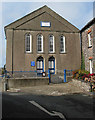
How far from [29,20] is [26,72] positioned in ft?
21.6

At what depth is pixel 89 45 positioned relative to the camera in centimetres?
1457

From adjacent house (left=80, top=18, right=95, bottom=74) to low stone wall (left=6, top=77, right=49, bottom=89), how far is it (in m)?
5.10

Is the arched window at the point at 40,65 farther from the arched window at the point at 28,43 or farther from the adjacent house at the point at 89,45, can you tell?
the adjacent house at the point at 89,45

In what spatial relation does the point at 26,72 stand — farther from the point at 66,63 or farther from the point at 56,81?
the point at 66,63

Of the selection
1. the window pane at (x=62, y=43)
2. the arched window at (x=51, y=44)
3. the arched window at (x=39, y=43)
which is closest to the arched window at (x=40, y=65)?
the arched window at (x=39, y=43)

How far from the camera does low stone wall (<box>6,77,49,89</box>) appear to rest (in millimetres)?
13180

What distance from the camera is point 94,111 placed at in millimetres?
5664

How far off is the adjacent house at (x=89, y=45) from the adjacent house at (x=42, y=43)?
968 millimetres

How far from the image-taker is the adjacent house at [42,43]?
1587 cm

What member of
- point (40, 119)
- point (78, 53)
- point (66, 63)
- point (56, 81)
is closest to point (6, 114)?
point (40, 119)

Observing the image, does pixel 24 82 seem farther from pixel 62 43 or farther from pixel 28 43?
pixel 62 43

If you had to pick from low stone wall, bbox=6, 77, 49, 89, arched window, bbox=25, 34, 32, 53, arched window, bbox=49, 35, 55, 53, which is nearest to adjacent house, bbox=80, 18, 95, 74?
arched window, bbox=49, 35, 55, 53

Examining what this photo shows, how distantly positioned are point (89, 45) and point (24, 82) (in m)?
8.15

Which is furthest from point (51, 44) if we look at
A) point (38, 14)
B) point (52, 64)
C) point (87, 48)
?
point (87, 48)
